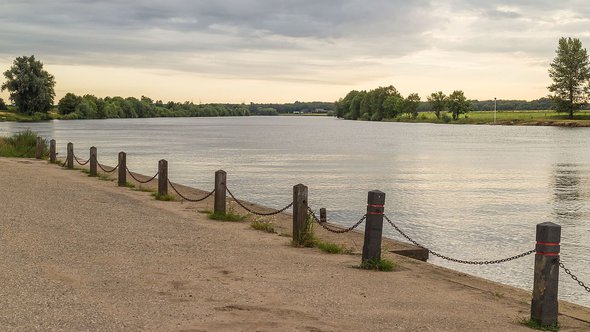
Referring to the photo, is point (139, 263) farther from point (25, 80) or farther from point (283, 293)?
point (25, 80)

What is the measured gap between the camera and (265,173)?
134 ft

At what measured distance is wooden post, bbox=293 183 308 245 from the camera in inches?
526

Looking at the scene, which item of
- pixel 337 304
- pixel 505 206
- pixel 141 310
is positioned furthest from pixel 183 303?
pixel 505 206

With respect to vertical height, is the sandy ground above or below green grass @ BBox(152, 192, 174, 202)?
above

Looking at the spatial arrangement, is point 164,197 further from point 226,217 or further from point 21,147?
point 21,147

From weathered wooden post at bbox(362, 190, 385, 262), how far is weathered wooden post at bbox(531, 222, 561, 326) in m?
3.14

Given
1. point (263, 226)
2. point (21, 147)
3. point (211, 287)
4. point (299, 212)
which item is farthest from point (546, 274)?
point (21, 147)

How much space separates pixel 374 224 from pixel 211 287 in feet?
10.9

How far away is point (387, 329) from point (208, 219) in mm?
10000

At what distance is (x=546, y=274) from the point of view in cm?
856

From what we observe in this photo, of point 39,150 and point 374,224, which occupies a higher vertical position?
point 374,224

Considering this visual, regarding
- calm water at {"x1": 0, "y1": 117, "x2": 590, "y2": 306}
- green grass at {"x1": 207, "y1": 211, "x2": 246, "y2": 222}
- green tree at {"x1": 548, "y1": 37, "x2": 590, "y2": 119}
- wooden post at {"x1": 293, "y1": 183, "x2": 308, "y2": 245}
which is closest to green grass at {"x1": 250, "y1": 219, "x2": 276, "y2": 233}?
green grass at {"x1": 207, "y1": 211, "x2": 246, "y2": 222}

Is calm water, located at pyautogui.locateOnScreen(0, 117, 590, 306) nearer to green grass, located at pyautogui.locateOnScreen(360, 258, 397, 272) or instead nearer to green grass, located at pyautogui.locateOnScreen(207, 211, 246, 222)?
green grass, located at pyautogui.locateOnScreen(360, 258, 397, 272)

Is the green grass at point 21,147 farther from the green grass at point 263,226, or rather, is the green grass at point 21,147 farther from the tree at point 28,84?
the tree at point 28,84
